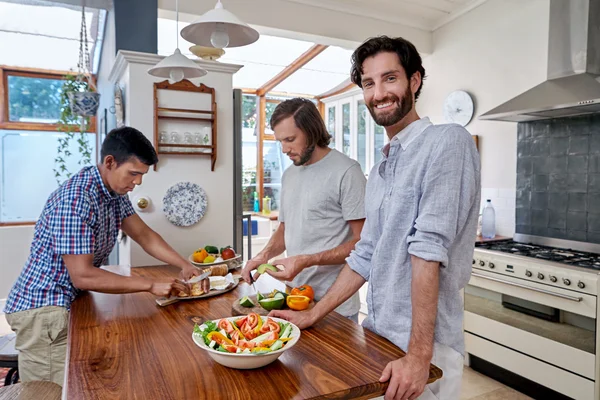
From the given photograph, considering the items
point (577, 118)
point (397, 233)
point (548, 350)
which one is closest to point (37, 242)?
point (397, 233)

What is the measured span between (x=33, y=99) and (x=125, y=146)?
3733 millimetres

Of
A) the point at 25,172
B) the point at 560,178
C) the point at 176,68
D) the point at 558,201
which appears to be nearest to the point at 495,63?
the point at 560,178

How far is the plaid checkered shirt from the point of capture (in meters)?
1.72

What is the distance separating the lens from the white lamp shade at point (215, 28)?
73.1 inches

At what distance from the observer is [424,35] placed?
4.40m

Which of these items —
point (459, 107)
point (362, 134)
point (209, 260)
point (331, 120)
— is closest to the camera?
point (209, 260)

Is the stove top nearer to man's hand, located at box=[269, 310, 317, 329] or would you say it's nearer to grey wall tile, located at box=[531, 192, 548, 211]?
grey wall tile, located at box=[531, 192, 548, 211]

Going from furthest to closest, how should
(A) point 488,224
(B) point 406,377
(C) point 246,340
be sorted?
A: (A) point 488,224, (C) point 246,340, (B) point 406,377

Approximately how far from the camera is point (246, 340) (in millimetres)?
1168

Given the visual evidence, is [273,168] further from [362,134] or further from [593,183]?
[593,183]

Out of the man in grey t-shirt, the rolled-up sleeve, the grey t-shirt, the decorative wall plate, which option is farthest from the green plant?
the rolled-up sleeve

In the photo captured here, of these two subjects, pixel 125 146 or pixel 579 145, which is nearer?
pixel 125 146

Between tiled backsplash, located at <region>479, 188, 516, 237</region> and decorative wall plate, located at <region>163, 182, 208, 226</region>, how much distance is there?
2250 mm

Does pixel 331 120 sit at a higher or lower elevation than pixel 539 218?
higher
